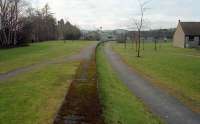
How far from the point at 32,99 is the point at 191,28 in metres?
60.6

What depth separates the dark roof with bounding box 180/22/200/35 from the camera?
65194 mm

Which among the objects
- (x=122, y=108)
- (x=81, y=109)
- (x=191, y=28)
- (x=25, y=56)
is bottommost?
(x=122, y=108)

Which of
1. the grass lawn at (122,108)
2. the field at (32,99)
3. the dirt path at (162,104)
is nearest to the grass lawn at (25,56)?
the field at (32,99)

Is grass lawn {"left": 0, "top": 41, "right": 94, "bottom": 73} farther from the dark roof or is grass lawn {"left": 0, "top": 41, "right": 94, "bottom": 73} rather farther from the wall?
the dark roof

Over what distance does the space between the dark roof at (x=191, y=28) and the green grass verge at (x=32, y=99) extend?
2087 inches

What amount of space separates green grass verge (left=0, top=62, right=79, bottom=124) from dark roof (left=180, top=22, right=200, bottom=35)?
53.0 meters

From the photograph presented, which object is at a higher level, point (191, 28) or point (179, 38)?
point (191, 28)

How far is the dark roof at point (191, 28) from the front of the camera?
65.2 metres

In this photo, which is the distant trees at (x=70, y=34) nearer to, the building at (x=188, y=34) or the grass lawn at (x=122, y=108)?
the building at (x=188, y=34)

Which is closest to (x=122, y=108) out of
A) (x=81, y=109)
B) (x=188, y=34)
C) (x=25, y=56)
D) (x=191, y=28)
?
(x=81, y=109)

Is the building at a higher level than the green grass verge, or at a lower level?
higher

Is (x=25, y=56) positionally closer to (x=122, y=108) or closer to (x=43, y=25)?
(x=122, y=108)

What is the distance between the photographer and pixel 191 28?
2623 inches

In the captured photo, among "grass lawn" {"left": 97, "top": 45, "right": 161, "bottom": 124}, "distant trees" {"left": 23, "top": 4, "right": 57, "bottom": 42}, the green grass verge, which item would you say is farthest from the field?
"distant trees" {"left": 23, "top": 4, "right": 57, "bottom": 42}
